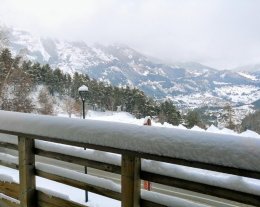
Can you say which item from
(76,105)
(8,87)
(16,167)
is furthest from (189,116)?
(16,167)

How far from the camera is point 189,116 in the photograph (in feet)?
121

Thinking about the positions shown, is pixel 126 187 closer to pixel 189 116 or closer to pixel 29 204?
pixel 29 204

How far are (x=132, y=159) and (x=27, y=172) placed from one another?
897mm

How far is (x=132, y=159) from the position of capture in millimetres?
1776

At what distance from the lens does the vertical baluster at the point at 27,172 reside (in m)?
2.32

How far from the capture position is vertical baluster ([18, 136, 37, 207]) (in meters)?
2.32

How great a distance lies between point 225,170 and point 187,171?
288mm

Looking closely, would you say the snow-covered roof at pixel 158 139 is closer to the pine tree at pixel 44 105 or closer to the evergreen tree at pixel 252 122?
the pine tree at pixel 44 105

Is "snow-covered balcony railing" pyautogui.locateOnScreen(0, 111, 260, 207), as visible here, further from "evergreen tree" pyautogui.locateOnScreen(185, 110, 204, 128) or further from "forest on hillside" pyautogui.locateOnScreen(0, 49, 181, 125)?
"evergreen tree" pyautogui.locateOnScreen(185, 110, 204, 128)

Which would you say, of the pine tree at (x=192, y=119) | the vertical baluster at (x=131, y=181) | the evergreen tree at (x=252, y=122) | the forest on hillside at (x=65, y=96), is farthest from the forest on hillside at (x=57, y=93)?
the vertical baluster at (x=131, y=181)

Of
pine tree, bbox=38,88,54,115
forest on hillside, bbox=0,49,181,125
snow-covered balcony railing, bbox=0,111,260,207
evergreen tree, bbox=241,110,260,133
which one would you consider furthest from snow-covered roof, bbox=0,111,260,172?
evergreen tree, bbox=241,110,260,133

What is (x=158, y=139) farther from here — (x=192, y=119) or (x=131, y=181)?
(x=192, y=119)

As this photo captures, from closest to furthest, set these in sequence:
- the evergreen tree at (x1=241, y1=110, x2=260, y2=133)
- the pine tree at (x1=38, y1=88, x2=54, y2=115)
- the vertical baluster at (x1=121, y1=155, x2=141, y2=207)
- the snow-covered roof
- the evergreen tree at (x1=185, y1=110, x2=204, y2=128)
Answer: the snow-covered roof, the vertical baluster at (x1=121, y1=155, x2=141, y2=207), the pine tree at (x1=38, y1=88, x2=54, y2=115), the evergreen tree at (x1=185, y1=110, x2=204, y2=128), the evergreen tree at (x1=241, y1=110, x2=260, y2=133)

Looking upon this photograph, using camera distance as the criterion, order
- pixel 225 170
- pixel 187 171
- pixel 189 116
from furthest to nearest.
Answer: pixel 189 116
pixel 187 171
pixel 225 170
